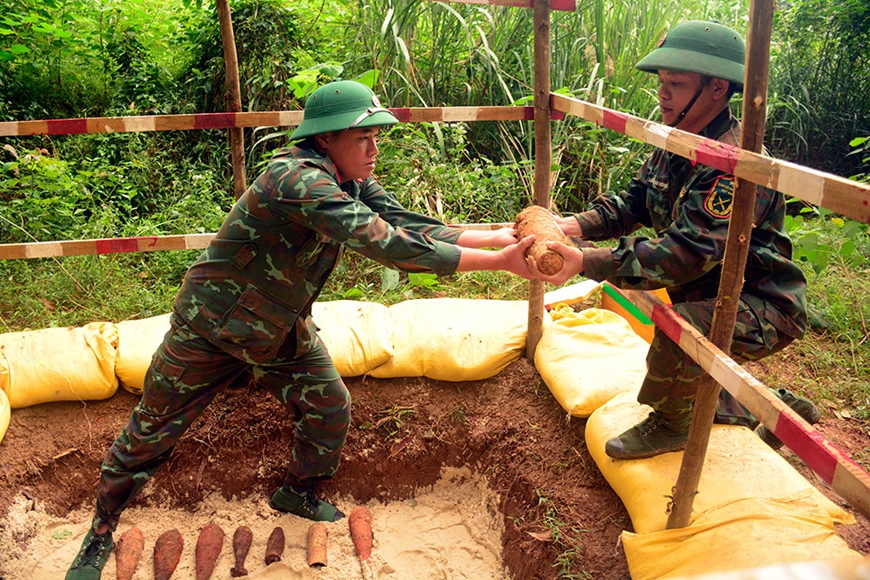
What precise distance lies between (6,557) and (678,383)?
275cm

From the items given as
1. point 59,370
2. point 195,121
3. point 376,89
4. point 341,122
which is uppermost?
point 341,122

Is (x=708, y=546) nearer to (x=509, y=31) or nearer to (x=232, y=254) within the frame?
(x=232, y=254)

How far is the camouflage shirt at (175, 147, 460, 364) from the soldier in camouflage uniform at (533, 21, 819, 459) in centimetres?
57

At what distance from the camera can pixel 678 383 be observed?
2.37 m

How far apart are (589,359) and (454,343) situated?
629mm

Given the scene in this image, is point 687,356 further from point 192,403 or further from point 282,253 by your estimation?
point 192,403

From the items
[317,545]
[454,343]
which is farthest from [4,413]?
[454,343]

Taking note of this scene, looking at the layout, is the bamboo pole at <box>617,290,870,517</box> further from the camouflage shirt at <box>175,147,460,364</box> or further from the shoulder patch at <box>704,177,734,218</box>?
the camouflage shirt at <box>175,147,460,364</box>

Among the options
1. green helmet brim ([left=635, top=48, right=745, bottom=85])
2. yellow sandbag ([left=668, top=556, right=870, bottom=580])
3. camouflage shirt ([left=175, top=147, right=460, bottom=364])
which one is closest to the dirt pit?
camouflage shirt ([left=175, top=147, right=460, bottom=364])

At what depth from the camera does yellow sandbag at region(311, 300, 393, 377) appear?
10.8 feet

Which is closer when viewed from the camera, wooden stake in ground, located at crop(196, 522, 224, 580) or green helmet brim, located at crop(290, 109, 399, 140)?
green helmet brim, located at crop(290, 109, 399, 140)

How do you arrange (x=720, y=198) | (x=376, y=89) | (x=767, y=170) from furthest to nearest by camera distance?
(x=376, y=89)
(x=720, y=198)
(x=767, y=170)

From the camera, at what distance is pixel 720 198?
2018 millimetres

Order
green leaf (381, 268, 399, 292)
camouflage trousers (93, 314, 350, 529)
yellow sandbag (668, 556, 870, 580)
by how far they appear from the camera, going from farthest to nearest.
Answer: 1. green leaf (381, 268, 399, 292)
2. camouflage trousers (93, 314, 350, 529)
3. yellow sandbag (668, 556, 870, 580)
